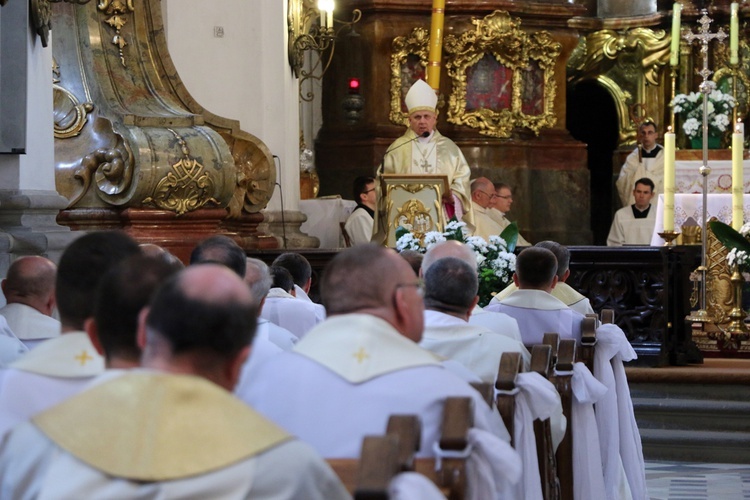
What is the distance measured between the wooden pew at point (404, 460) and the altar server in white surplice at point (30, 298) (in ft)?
6.40

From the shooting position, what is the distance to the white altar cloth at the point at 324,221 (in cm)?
1449

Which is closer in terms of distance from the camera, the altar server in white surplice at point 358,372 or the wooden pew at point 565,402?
the altar server in white surplice at point 358,372

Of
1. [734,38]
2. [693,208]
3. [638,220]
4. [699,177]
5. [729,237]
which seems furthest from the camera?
[638,220]

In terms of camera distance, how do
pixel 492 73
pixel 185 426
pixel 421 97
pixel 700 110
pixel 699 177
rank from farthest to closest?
pixel 492 73 < pixel 700 110 < pixel 699 177 < pixel 421 97 < pixel 185 426

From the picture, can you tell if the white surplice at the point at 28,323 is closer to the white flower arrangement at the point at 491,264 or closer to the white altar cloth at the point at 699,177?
the white flower arrangement at the point at 491,264

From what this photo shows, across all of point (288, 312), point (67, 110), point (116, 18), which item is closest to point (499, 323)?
point (288, 312)


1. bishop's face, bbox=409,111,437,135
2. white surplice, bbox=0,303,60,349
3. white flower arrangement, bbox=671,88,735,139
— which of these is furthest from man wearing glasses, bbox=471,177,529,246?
white surplice, bbox=0,303,60,349

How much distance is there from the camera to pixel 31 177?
7742 millimetres

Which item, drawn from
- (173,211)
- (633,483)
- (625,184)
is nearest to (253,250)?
(173,211)

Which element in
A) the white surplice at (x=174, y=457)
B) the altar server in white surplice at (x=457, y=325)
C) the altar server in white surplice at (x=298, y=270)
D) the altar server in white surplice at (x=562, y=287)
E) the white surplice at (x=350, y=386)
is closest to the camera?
the white surplice at (x=174, y=457)

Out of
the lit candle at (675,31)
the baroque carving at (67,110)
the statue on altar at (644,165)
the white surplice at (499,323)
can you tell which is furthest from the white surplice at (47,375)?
the statue on altar at (644,165)

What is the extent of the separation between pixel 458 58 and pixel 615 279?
21.5 ft

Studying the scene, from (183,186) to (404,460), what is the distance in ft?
26.2

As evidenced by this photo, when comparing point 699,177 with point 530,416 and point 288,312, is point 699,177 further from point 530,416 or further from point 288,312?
point 530,416
